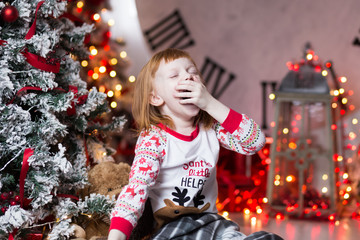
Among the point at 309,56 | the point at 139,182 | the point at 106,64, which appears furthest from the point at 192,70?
the point at 309,56

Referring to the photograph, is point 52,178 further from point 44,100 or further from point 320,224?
A: point 320,224

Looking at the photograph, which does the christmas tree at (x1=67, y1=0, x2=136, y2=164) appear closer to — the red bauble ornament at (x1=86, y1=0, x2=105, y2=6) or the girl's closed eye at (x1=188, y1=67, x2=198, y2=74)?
the red bauble ornament at (x1=86, y1=0, x2=105, y2=6)

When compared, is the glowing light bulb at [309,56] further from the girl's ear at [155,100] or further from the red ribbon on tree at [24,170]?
the red ribbon on tree at [24,170]

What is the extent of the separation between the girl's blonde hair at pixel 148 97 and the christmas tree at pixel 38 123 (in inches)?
10.1

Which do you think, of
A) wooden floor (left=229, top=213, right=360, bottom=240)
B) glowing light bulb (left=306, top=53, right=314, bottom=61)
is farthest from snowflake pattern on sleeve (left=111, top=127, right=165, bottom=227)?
glowing light bulb (left=306, top=53, right=314, bottom=61)

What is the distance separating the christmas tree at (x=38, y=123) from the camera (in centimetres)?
118

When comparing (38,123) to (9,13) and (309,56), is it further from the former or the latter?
(309,56)

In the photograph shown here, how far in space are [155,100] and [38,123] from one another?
391mm

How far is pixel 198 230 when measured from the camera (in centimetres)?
102

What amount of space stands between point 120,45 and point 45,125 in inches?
70.3

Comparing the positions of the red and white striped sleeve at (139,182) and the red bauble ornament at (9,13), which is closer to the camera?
the red and white striped sleeve at (139,182)

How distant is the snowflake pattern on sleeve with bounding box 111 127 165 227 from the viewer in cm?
92

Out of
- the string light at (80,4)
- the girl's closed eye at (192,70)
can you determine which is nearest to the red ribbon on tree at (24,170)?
the girl's closed eye at (192,70)

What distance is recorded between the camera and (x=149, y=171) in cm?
99
